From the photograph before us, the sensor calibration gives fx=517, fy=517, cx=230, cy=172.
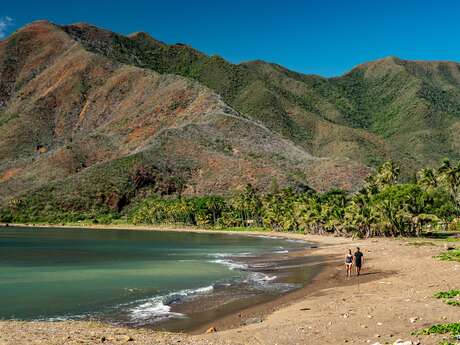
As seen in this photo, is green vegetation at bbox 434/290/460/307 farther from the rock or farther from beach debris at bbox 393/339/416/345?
the rock

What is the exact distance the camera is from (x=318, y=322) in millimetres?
19812

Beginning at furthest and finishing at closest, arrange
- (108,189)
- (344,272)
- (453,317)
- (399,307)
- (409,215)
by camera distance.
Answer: (108,189) < (409,215) < (344,272) < (399,307) < (453,317)

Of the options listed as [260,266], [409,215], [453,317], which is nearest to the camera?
[453,317]

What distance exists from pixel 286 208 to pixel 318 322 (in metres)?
110

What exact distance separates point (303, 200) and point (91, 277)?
286ft

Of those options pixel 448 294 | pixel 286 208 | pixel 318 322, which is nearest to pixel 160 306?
pixel 318 322

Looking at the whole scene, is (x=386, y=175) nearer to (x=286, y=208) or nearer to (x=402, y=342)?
(x=286, y=208)

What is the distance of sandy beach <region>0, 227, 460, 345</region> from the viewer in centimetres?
1717

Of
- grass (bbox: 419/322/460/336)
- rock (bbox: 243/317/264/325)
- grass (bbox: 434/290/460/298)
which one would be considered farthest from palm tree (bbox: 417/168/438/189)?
grass (bbox: 419/322/460/336)

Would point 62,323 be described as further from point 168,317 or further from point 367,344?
point 367,344

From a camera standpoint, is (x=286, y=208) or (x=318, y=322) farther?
Result: (x=286, y=208)

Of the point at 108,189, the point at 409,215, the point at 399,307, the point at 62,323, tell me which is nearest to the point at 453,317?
the point at 399,307

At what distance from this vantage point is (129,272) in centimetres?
4503

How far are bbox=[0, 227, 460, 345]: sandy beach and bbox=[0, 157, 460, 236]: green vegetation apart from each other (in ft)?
51.3
